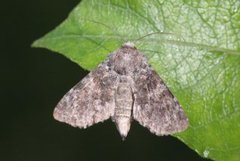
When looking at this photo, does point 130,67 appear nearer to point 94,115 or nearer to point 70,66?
point 94,115

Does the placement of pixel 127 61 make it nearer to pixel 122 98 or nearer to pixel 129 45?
pixel 122 98

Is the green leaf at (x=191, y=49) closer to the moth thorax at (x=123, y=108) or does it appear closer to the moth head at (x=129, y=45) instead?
the moth head at (x=129, y=45)

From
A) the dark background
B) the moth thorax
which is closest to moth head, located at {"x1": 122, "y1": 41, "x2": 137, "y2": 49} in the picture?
the moth thorax

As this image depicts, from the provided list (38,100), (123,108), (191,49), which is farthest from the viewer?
(38,100)

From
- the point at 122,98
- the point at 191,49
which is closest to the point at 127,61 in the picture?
the point at 122,98

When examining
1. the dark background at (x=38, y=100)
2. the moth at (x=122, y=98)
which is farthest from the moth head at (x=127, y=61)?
the dark background at (x=38, y=100)

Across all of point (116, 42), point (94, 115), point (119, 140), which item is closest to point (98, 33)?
point (116, 42)
